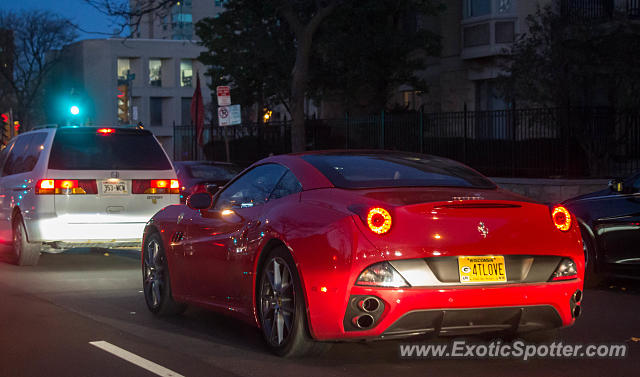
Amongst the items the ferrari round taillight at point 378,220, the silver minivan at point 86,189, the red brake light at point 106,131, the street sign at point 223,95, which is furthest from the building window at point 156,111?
the ferrari round taillight at point 378,220

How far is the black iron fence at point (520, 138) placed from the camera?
69.1ft

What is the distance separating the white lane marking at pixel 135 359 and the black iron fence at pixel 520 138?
14869 millimetres

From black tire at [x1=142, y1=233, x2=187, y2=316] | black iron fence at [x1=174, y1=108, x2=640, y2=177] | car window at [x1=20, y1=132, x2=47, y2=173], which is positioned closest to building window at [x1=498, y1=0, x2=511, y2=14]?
black iron fence at [x1=174, y1=108, x2=640, y2=177]

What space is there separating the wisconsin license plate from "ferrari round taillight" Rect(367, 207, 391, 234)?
→ 7373 millimetres

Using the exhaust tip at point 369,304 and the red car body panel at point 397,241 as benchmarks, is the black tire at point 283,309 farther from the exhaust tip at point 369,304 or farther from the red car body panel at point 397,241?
the exhaust tip at point 369,304

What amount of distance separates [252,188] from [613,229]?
15.5ft

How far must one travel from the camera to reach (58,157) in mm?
13148

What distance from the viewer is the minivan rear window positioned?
1320 cm

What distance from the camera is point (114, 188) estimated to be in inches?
520

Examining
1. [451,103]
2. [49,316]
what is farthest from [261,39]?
[49,316]

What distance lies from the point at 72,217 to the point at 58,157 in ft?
Answer: 2.68

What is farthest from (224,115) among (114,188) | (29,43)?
(29,43)

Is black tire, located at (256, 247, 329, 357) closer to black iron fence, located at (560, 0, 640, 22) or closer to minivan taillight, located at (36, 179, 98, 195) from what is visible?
minivan taillight, located at (36, 179, 98, 195)

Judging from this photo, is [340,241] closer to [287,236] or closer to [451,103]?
[287,236]
